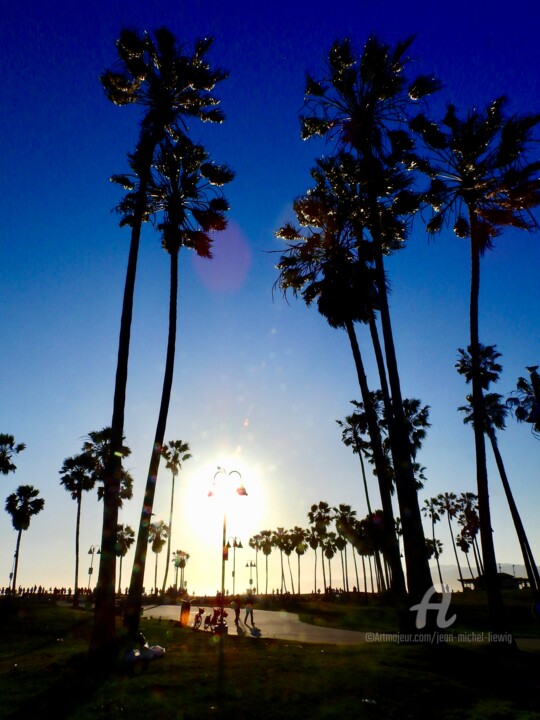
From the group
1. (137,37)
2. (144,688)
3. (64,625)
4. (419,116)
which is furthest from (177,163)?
(64,625)

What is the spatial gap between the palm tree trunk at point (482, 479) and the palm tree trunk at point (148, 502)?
38.9 feet

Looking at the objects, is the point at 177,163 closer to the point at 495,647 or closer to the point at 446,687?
the point at 446,687

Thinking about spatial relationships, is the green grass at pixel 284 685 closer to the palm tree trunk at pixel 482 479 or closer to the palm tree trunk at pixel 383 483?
the palm tree trunk at pixel 482 479

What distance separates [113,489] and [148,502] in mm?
2440

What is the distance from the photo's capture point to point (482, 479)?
55.4 feet

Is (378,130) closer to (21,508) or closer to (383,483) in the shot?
(383,483)

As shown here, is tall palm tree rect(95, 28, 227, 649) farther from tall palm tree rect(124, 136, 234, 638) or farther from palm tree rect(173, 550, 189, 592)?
palm tree rect(173, 550, 189, 592)

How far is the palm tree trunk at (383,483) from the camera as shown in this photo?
60.3 ft

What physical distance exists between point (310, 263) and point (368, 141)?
608 centimetres

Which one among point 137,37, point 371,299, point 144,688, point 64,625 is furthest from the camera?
point 64,625

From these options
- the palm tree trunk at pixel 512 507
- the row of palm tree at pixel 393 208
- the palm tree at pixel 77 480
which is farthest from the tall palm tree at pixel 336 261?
the palm tree at pixel 77 480

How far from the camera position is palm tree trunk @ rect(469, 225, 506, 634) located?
51.7 ft

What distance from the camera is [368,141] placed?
61.5ft

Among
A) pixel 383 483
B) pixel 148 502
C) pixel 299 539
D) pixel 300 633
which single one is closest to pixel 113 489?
pixel 148 502
